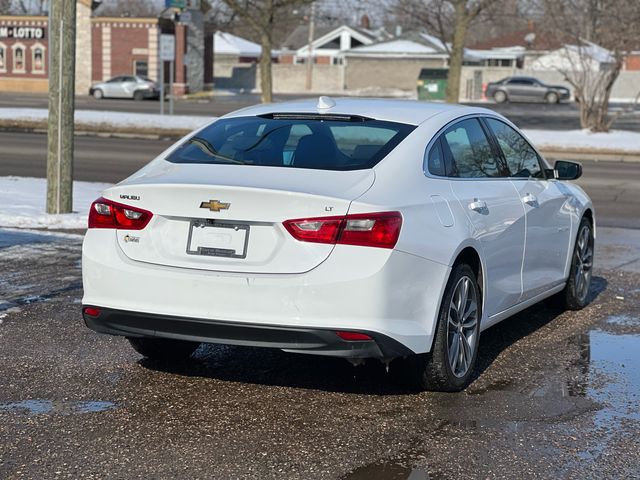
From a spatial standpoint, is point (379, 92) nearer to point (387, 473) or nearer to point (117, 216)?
point (117, 216)

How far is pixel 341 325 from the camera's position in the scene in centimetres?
513

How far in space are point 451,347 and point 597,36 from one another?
2683 cm

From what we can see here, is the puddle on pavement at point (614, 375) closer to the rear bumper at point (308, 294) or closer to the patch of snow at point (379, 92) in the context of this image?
the rear bumper at point (308, 294)

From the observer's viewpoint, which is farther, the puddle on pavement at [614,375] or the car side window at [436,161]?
the car side window at [436,161]

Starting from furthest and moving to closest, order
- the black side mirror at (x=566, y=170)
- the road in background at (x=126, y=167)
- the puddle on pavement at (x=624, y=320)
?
the road in background at (x=126, y=167) → the puddle on pavement at (x=624, y=320) → the black side mirror at (x=566, y=170)

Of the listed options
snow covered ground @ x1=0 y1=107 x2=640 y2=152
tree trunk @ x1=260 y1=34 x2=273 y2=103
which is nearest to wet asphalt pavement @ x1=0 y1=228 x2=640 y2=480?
snow covered ground @ x1=0 y1=107 x2=640 y2=152

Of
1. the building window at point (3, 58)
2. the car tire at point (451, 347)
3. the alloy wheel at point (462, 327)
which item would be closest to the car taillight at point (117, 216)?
the car tire at point (451, 347)

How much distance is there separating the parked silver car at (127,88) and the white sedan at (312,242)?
5205 centimetres

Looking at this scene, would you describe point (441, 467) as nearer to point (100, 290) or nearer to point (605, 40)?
point (100, 290)

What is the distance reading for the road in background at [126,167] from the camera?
53.4ft

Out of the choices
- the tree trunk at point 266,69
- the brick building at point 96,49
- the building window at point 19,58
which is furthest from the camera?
the building window at point 19,58

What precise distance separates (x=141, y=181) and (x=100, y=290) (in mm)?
591

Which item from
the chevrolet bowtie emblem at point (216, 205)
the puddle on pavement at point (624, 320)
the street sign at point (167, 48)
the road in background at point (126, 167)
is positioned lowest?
the road in background at point (126, 167)

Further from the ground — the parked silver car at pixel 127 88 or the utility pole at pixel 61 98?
the utility pole at pixel 61 98
